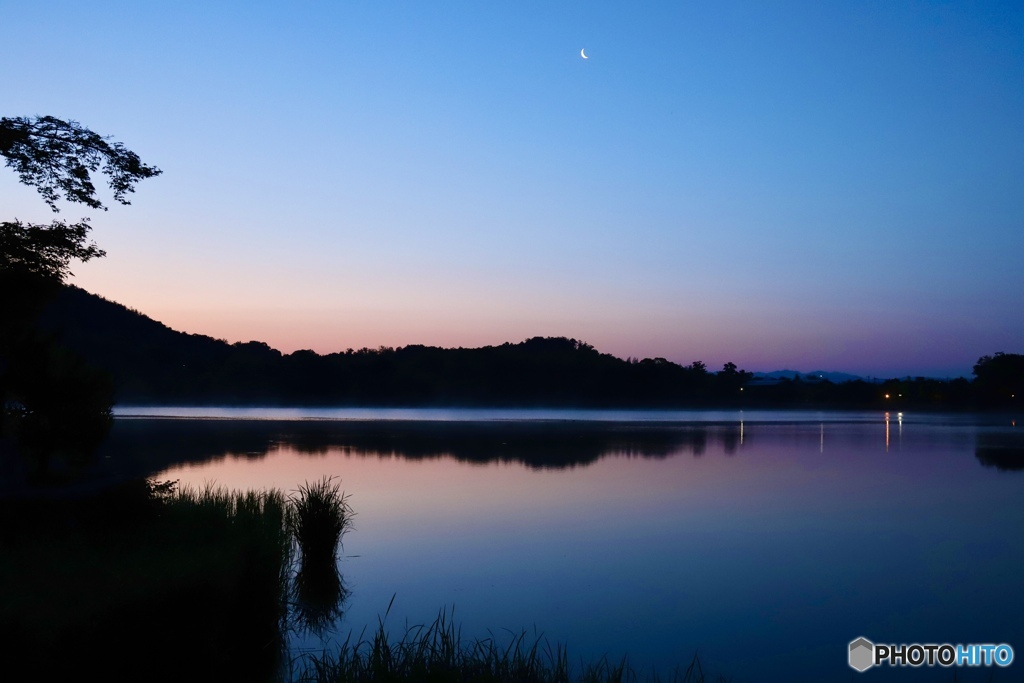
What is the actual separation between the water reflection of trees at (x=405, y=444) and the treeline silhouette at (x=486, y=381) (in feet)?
203

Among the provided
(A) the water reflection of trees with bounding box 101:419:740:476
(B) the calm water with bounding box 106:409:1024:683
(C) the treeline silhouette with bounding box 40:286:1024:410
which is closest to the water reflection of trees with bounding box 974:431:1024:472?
(B) the calm water with bounding box 106:409:1024:683

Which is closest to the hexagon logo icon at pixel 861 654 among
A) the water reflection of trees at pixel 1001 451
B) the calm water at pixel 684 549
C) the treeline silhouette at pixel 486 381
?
the calm water at pixel 684 549

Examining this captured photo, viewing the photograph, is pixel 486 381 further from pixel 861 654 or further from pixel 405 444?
pixel 861 654

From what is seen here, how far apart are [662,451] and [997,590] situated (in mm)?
22760

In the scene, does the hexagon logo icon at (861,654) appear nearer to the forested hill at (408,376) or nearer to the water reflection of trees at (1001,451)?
the water reflection of trees at (1001,451)

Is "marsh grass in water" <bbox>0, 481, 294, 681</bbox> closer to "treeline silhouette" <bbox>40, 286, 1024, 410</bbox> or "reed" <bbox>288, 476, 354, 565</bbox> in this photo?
"reed" <bbox>288, 476, 354, 565</bbox>

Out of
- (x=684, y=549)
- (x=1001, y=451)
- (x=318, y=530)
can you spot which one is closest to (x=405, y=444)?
(x=684, y=549)

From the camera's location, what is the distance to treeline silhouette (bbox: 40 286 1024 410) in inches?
4134

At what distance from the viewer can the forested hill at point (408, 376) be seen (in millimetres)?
106000

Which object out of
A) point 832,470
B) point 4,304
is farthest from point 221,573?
point 832,470

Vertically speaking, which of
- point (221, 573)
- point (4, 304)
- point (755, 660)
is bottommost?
point (755, 660)

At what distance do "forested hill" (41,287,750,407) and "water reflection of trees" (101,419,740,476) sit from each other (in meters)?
59.4

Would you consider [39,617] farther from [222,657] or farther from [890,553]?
[890,553]

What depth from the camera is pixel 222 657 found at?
6852mm
